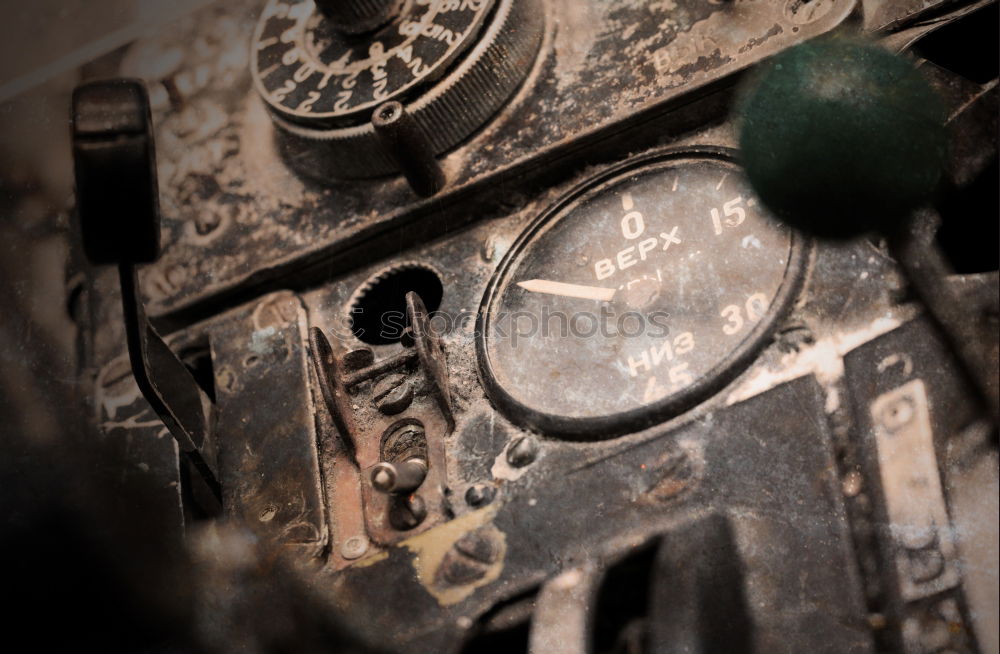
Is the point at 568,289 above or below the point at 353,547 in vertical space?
above

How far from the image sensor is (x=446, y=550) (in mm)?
2170

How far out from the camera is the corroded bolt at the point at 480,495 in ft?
7.24

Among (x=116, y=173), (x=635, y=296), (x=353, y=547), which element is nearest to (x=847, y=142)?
(x=635, y=296)

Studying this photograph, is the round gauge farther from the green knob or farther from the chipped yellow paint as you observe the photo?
the chipped yellow paint

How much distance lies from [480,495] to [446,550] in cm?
12

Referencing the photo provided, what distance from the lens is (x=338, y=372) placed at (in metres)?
2.48

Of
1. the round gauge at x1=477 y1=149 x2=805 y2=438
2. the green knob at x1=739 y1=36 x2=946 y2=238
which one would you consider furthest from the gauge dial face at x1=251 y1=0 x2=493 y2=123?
the green knob at x1=739 y1=36 x2=946 y2=238

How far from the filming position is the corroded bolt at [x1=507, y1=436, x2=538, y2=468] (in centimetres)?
223

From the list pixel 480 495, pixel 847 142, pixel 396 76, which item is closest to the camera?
pixel 847 142

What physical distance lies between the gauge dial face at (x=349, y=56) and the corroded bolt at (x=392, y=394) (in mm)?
603

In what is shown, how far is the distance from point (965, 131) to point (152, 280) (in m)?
1.81

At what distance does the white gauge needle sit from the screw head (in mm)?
588

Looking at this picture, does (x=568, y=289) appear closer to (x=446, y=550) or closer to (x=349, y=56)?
(x=446, y=550)

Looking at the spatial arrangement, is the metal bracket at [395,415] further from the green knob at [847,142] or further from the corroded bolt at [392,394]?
the green knob at [847,142]
